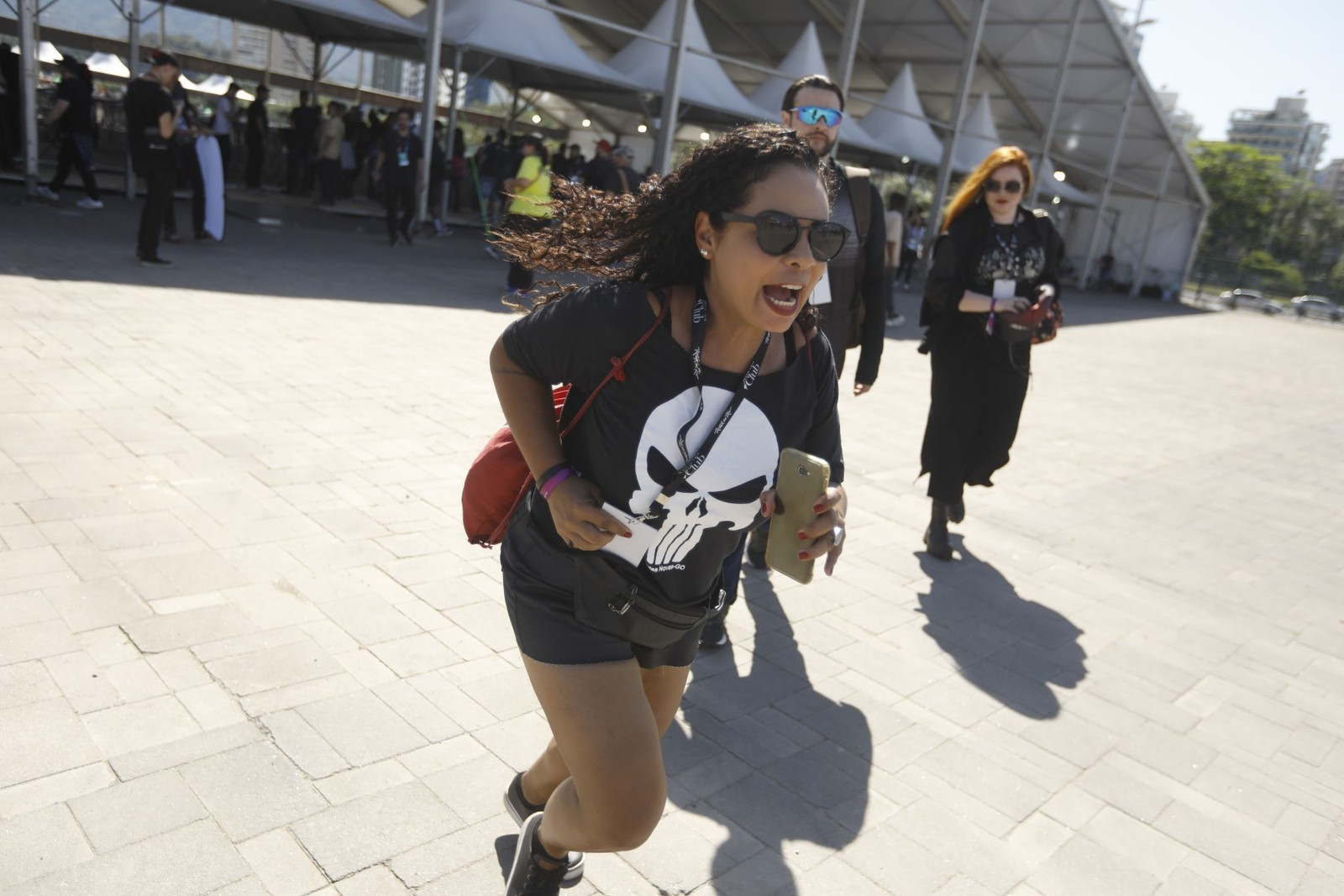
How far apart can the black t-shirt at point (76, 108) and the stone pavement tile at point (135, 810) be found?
12.5m

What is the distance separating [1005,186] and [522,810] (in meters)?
3.71

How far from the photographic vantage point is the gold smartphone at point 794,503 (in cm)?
196

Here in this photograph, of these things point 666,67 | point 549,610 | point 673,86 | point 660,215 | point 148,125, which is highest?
point 666,67

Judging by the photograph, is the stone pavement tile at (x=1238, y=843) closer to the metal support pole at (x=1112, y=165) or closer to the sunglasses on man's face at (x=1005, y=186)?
the sunglasses on man's face at (x=1005, y=186)

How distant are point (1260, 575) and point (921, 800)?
12.8ft

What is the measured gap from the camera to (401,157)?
1366 cm

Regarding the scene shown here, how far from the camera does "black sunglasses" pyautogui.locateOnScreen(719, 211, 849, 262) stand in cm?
191

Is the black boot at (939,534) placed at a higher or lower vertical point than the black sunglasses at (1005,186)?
lower

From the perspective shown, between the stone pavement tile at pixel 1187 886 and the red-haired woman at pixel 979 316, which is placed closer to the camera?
the stone pavement tile at pixel 1187 886

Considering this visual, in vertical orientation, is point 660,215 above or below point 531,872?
above

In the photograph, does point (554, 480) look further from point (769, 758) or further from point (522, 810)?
point (769, 758)

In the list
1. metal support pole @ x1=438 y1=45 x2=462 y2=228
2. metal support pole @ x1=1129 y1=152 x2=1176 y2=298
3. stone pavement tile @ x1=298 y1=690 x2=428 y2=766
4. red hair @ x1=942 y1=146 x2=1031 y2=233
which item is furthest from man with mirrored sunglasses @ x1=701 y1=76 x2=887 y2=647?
metal support pole @ x1=1129 y1=152 x2=1176 y2=298

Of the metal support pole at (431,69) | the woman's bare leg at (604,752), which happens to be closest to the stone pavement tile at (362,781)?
the woman's bare leg at (604,752)

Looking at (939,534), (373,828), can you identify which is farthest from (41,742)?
(939,534)
